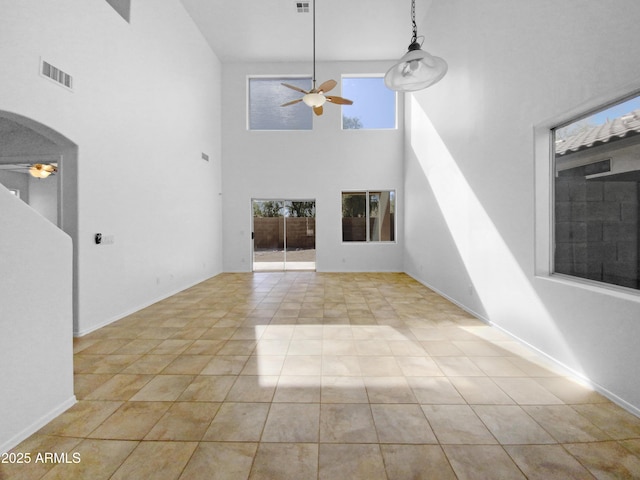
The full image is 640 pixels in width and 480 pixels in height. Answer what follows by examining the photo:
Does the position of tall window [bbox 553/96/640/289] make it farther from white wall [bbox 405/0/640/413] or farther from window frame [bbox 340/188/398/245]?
window frame [bbox 340/188/398/245]

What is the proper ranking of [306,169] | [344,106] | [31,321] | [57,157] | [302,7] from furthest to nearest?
[306,169], [344,106], [302,7], [57,157], [31,321]

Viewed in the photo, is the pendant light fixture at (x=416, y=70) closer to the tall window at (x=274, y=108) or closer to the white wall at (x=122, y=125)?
the white wall at (x=122, y=125)

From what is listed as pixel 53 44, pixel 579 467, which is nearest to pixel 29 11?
pixel 53 44

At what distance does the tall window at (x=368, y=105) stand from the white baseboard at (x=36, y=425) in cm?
792

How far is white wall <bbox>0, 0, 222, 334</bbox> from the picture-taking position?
2996 millimetres

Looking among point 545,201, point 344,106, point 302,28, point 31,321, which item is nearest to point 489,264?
point 545,201

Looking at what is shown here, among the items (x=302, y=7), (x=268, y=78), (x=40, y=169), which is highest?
(x=302, y=7)

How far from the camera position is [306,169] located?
324 inches

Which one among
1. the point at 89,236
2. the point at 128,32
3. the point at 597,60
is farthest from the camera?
the point at 128,32

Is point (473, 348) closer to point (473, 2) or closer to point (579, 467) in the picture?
point (579, 467)

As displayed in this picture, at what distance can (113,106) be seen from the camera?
4027 millimetres

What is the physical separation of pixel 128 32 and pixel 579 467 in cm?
651

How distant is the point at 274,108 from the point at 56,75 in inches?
226

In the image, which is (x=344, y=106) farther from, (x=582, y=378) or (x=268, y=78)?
(x=582, y=378)
